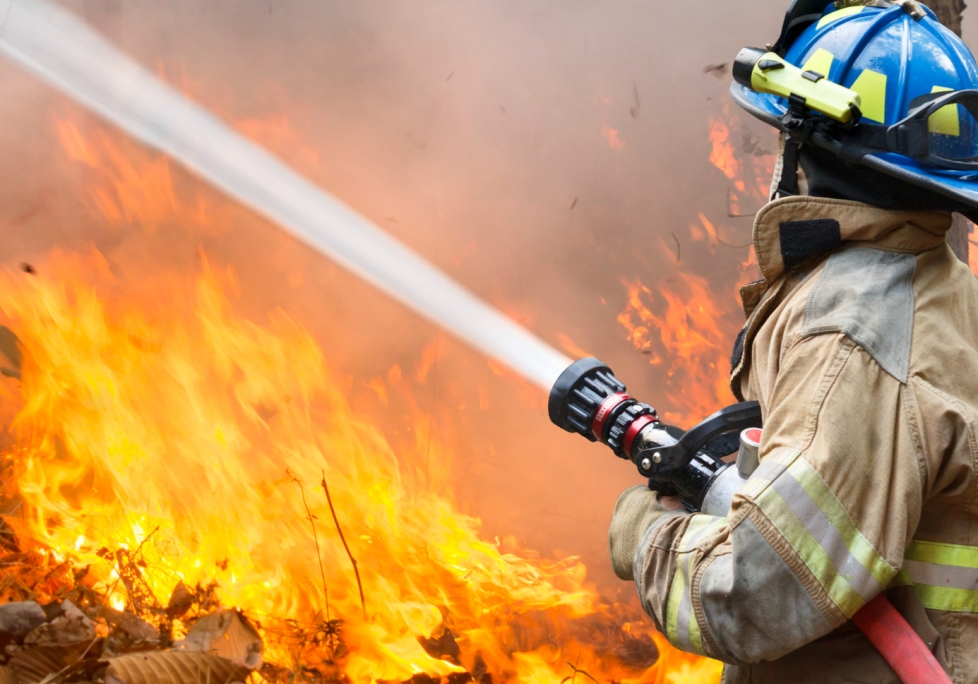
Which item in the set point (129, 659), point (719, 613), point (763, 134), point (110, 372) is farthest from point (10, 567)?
point (763, 134)

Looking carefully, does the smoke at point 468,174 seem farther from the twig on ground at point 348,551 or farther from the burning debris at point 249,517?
the twig on ground at point 348,551

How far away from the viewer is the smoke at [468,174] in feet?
15.3

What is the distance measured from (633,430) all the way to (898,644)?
28.2 inches

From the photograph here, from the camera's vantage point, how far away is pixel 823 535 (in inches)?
56.3

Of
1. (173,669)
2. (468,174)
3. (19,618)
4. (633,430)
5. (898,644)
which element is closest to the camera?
(898,644)

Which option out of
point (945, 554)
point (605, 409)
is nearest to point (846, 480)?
point (945, 554)

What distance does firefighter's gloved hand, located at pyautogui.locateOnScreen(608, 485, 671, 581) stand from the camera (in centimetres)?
183

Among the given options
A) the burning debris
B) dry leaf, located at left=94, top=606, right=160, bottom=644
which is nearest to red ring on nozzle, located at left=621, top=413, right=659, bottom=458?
dry leaf, located at left=94, top=606, right=160, bottom=644

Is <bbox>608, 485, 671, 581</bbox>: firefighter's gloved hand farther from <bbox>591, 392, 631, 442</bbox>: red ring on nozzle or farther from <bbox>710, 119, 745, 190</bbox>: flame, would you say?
<bbox>710, 119, 745, 190</bbox>: flame

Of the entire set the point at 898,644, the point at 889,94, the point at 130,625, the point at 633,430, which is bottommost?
the point at 898,644

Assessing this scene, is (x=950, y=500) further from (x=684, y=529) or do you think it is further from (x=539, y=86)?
(x=539, y=86)

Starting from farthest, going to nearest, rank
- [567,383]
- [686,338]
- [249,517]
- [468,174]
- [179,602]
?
Result: 1. [468,174]
2. [686,338]
3. [249,517]
4. [179,602]
5. [567,383]

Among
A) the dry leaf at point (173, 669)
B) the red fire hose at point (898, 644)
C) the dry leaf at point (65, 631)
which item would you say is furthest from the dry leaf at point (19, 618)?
the red fire hose at point (898, 644)

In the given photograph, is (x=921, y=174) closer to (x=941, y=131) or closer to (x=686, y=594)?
(x=941, y=131)
